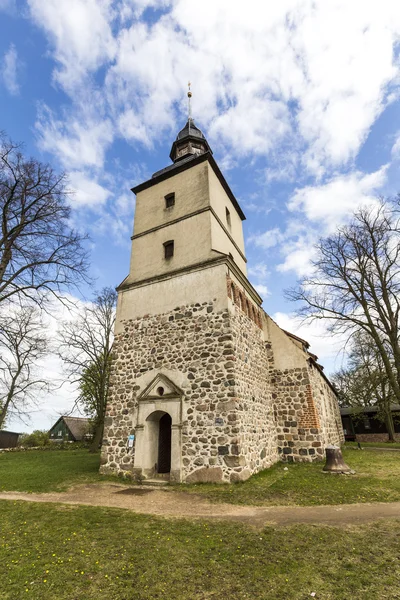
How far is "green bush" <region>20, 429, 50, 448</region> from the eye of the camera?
108 feet

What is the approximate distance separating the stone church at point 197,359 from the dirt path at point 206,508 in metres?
1.87

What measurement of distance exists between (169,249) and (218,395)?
277 inches

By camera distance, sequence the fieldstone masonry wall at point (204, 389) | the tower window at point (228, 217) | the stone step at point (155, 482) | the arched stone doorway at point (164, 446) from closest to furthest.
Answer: the fieldstone masonry wall at point (204, 389) < the stone step at point (155, 482) < the arched stone doorway at point (164, 446) < the tower window at point (228, 217)

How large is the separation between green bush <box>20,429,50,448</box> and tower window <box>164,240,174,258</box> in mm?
29479

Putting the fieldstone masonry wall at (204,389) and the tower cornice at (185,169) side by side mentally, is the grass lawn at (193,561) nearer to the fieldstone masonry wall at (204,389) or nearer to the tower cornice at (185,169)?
the fieldstone masonry wall at (204,389)

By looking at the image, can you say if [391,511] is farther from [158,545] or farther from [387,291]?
[387,291]

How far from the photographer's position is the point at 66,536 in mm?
4973

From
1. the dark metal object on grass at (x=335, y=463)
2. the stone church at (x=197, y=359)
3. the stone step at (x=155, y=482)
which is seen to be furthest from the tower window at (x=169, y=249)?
the dark metal object on grass at (x=335, y=463)

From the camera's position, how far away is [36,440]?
1353 inches

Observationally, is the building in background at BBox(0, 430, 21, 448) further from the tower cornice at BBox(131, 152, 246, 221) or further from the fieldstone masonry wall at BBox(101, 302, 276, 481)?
the tower cornice at BBox(131, 152, 246, 221)

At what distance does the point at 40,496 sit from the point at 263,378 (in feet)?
30.0

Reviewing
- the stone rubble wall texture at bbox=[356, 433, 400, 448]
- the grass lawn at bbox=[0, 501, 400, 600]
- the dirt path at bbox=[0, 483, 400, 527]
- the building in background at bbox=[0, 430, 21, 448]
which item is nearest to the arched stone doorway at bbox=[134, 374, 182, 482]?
the dirt path at bbox=[0, 483, 400, 527]

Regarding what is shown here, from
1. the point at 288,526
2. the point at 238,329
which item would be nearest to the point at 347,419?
the point at 238,329

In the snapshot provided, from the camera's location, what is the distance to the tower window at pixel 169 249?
1353 cm
